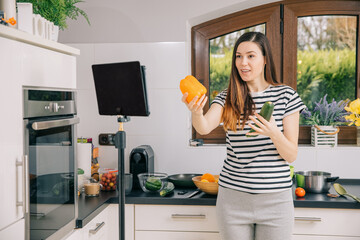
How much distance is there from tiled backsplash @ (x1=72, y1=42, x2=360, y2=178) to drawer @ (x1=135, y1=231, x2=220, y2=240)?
22.4 inches

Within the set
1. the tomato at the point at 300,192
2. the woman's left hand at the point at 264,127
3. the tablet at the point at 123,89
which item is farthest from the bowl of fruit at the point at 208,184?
the tablet at the point at 123,89

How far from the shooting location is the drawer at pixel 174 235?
2.43 meters

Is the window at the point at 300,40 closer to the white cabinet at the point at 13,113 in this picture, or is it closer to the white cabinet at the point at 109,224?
the white cabinet at the point at 109,224

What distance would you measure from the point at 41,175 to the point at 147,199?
0.95 metres

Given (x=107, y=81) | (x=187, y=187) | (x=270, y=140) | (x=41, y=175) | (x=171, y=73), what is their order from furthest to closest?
(x=171, y=73), (x=187, y=187), (x=270, y=140), (x=107, y=81), (x=41, y=175)

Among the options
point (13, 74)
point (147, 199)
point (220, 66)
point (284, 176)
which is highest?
point (220, 66)

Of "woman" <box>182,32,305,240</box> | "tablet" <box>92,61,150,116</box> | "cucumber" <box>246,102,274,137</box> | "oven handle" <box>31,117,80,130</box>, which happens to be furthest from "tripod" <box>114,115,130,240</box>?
"cucumber" <box>246,102,274,137</box>

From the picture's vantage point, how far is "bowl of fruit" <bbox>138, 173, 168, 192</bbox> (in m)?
2.54

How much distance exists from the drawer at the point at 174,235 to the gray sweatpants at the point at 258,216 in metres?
0.48

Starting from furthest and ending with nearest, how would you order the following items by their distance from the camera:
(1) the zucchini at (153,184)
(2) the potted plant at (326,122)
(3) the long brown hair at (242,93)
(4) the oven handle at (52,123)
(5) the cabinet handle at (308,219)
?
(2) the potted plant at (326,122), (1) the zucchini at (153,184), (5) the cabinet handle at (308,219), (3) the long brown hair at (242,93), (4) the oven handle at (52,123)

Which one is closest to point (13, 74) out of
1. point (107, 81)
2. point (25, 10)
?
point (25, 10)

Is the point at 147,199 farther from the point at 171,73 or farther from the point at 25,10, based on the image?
the point at 25,10

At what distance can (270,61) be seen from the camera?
203 centimetres

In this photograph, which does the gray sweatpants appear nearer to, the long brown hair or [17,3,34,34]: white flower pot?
the long brown hair
